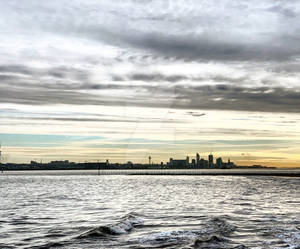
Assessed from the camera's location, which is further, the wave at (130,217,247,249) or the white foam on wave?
the white foam on wave

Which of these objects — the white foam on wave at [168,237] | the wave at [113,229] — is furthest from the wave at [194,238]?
the wave at [113,229]

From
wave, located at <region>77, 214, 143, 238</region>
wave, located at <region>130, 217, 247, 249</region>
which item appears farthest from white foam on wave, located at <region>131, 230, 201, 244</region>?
wave, located at <region>77, 214, 143, 238</region>

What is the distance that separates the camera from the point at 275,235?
27766 mm

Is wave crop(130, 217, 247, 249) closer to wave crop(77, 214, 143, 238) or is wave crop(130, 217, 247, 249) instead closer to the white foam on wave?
the white foam on wave

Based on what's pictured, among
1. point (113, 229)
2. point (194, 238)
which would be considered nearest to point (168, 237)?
point (194, 238)

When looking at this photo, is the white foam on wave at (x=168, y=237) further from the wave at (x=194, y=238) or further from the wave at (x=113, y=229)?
the wave at (x=113, y=229)

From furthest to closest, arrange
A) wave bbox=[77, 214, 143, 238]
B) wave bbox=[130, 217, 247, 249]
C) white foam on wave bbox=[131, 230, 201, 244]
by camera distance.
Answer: wave bbox=[77, 214, 143, 238] < white foam on wave bbox=[131, 230, 201, 244] < wave bbox=[130, 217, 247, 249]

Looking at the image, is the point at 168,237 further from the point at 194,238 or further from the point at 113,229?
the point at 113,229

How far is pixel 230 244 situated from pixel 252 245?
1382 millimetres

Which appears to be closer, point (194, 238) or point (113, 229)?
point (194, 238)

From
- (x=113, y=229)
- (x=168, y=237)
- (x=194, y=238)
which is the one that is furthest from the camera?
(x=113, y=229)

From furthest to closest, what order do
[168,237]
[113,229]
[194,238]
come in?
1. [113,229]
2. [168,237]
3. [194,238]

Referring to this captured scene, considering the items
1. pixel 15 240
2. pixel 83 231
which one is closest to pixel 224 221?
pixel 83 231

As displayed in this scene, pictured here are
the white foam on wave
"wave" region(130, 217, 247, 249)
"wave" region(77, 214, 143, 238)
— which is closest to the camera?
"wave" region(130, 217, 247, 249)
